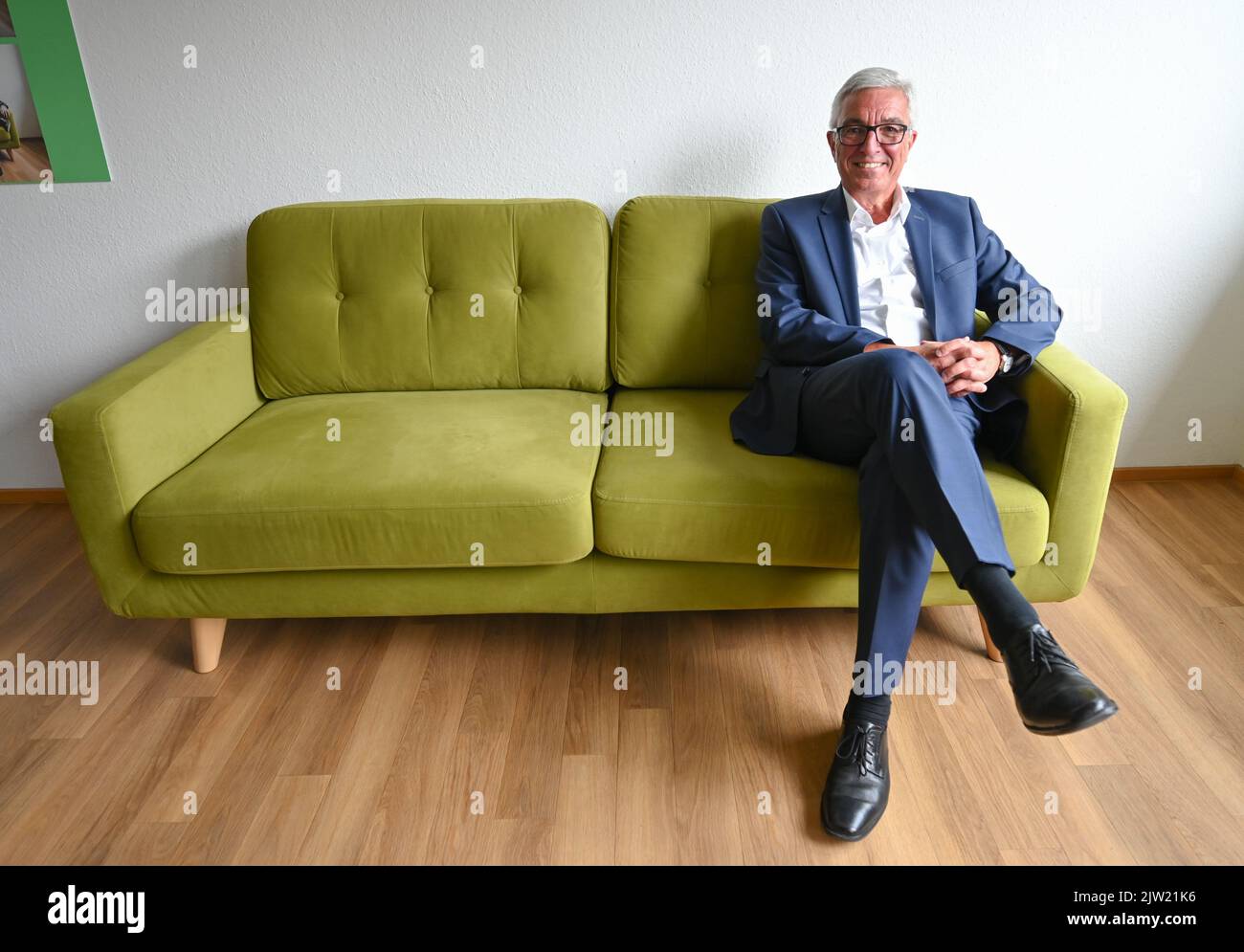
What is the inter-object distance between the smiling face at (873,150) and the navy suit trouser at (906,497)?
493mm

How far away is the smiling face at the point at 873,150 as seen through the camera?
1.82 m

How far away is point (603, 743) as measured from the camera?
63.5 inches

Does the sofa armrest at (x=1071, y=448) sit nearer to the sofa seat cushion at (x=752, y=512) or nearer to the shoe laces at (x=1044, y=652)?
the sofa seat cushion at (x=752, y=512)

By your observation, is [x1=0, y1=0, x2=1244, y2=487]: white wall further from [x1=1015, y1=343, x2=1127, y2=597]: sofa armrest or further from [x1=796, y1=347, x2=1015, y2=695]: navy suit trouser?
[x1=796, y1=347, x2=1015, y2=695]: navy suit trouser

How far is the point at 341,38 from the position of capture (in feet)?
7.08

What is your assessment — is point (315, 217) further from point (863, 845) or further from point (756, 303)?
point (863, 845)

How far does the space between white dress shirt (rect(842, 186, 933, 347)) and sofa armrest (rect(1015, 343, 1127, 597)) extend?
0.28m

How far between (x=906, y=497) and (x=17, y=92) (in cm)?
246

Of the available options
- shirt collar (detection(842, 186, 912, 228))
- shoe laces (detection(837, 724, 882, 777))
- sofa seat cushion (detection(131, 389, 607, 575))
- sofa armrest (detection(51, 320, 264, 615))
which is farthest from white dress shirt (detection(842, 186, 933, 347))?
sofa armrest (detection(51, 320, 264, 615))

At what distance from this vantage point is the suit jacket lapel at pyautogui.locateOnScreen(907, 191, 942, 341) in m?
1.86

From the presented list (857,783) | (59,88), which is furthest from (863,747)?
(59,88)

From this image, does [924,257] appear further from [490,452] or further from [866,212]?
[490,452]

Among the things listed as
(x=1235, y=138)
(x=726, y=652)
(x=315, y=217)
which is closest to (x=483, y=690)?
(x=726, y=652)

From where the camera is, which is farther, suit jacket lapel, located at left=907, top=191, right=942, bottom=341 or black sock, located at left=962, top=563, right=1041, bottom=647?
suit jacket lapel, located at left=907, top=191, right=942, bottom=341
